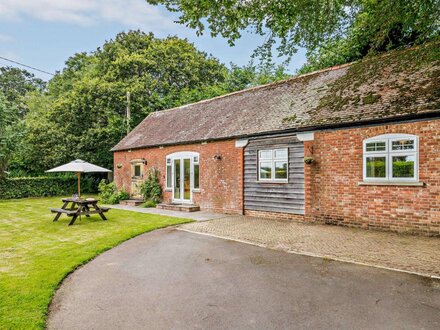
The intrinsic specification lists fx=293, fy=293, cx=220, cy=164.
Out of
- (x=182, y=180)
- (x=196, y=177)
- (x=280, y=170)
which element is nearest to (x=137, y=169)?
(x=182, y=180)

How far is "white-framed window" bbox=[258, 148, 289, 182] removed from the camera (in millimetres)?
10812

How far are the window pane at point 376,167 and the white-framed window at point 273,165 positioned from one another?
2.76 meters

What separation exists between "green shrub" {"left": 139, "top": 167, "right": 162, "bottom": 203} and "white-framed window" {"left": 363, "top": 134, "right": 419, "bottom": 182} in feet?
34.9

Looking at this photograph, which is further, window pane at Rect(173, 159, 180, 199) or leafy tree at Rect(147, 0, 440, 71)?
window pane at Rect(173, 159, 180, 199)

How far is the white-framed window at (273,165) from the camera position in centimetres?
1081

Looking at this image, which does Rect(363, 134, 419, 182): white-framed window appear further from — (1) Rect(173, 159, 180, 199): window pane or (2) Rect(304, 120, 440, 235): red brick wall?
(1) Rect(173, 159, 180, 199): window pane

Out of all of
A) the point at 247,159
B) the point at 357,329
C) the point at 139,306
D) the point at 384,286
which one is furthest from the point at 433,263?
the point at 247,159

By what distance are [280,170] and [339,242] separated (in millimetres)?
4158

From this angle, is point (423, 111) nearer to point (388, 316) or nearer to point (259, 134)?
point (259, 134)

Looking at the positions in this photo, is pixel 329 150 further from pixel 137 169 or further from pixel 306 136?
pixel 137 169

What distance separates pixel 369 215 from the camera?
8742mm

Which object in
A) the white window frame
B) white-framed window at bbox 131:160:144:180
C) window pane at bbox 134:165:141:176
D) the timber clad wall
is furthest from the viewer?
window pane at bbox 134:165:141:176

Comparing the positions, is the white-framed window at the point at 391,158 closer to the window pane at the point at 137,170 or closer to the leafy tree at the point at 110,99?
the window pane at the point at 137,170

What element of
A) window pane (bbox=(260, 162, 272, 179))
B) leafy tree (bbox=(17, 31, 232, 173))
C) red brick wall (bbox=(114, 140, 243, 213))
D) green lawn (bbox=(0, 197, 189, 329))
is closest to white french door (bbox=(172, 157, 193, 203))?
red brick wall (bbox=(114, 140, 243, 213))
